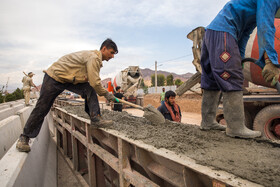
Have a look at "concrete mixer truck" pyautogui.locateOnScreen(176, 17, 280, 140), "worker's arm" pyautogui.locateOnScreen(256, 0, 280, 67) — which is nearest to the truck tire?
"concrete mixer truck" pyautogui.locateOnScreen(176, 17, 280, 140)

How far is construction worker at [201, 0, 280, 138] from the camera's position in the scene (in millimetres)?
1660

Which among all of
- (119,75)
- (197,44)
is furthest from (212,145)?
(119,75)

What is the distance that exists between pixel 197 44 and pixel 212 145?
3353mm

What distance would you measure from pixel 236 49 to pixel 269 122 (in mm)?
3320

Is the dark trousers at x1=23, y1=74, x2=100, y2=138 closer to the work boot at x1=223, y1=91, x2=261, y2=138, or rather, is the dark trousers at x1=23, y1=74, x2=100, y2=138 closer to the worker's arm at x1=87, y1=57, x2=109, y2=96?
the worker's arm at x1=87, y1=57, x2=109, y2=96

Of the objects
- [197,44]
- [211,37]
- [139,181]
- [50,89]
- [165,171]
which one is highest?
[197,44]

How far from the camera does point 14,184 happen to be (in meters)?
1.31

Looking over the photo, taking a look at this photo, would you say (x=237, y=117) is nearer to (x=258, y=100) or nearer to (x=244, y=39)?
(x=244, y=39)

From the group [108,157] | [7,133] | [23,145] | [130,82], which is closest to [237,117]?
[108,157]

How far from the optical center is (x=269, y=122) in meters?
4.12

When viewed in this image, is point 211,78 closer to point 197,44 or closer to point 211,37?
point 211,37

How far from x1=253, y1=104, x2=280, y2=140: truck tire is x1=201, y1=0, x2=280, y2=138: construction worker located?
294cm

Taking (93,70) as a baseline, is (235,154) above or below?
below

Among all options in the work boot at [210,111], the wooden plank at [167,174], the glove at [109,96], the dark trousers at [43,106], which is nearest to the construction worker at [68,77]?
the dark trousers at [43,106]
